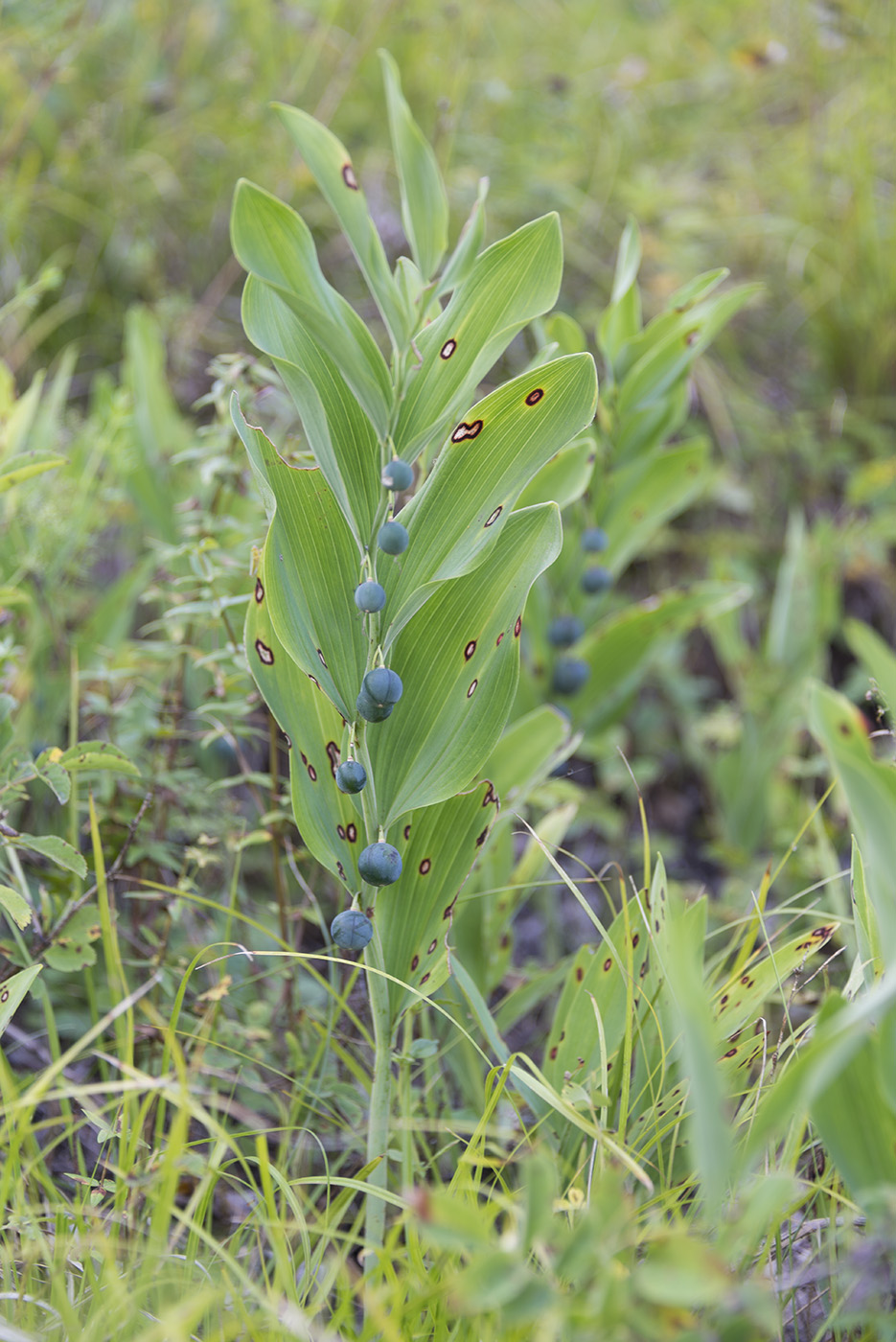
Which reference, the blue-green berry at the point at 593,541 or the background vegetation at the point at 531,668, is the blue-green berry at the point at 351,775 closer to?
the background vegetation at the point at 531,668

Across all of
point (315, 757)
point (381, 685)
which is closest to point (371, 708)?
point (381, 685)

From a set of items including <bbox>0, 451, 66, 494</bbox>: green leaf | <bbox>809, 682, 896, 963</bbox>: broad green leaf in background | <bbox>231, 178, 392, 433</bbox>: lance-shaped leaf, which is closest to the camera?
<bbox>809, 682, 896, 963</bbox>: broad green leaf in background

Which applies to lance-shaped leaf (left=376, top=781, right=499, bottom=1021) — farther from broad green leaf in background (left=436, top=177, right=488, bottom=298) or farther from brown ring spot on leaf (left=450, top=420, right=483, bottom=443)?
broad green leaf in background (left=436, top=177, right=488, bottom=298)

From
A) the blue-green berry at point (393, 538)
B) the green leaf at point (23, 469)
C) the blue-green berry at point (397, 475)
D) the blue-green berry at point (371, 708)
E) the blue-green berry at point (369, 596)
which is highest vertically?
the green leaf at point (23, 469)

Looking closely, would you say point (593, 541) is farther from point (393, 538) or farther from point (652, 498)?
point (393, 538)

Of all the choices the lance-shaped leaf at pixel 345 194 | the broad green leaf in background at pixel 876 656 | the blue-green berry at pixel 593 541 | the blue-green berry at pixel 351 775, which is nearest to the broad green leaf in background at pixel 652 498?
the blue-green berry at pixel 593 541


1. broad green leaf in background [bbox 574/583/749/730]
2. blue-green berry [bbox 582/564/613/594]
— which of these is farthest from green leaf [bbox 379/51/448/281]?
broad green leaf in background [bbox 574/583/749/730]

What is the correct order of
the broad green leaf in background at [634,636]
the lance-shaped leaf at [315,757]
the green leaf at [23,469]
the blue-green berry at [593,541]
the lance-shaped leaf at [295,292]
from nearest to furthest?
the lance-shaped leaf at [295,292]
the lance-shaped leaf at [315,757]
the green leaf at [23,469]
the blue-green berry at [593,541]
the broad green leaf in background at [634,636]
